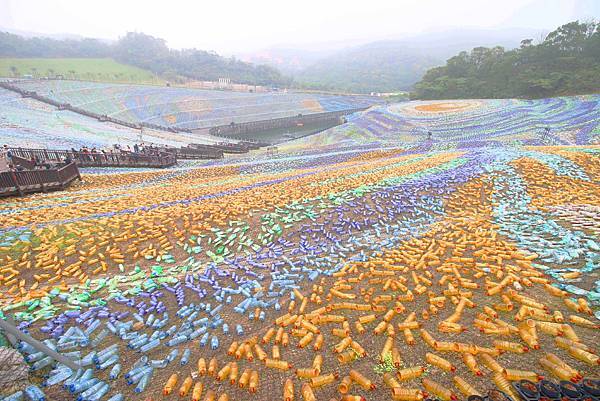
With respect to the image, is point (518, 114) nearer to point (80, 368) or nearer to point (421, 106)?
point (421, 106)

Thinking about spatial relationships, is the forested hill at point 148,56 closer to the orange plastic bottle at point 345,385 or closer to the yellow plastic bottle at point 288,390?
the yellow plastic bottle at point 288,390

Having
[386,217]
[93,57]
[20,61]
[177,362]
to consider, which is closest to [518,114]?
[386,217]

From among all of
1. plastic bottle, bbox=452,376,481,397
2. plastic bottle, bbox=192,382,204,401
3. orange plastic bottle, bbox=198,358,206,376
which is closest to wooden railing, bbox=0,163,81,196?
orange plastic bottle, bbox=198,358,206,376

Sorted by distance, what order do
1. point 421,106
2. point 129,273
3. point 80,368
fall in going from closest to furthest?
1. point 80,368
2. point 129,273
3. point 421,106

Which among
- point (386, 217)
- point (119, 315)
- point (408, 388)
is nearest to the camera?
point (408, 388)

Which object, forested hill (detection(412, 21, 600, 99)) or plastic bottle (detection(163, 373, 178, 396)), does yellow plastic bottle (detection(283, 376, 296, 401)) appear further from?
forested hill (detection(412, 21, 600, 99))

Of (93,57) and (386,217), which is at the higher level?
(93,57)

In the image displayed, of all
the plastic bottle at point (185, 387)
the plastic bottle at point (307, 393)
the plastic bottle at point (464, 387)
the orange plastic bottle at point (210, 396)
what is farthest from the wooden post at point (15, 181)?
the plastic bottle at point (464, 387)
